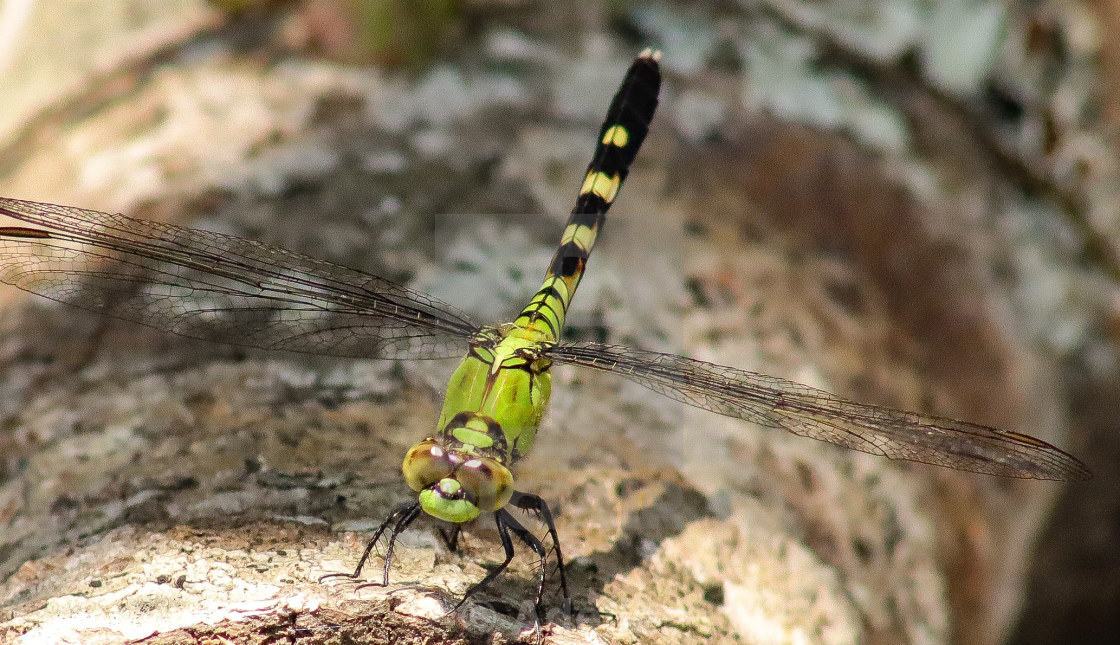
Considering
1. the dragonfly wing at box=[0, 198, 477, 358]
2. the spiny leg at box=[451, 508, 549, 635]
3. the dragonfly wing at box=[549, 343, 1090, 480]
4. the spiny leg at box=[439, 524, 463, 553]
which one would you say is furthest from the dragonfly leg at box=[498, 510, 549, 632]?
the dragonfly wing at box=[0, 198, 477, 358]

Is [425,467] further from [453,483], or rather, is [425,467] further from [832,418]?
[832,418]

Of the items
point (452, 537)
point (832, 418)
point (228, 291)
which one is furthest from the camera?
point (228, 291)

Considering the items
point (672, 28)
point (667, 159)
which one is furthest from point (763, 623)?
point (672, 28)

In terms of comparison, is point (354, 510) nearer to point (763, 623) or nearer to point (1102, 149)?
point (763, 623)

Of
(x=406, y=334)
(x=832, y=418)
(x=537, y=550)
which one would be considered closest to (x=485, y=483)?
(x=537, y=550)

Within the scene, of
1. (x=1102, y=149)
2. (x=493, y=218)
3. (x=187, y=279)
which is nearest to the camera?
(x=187, y=279)

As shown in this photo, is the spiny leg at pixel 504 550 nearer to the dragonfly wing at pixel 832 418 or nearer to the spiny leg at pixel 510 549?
the spiny leg at pixel 510 549
